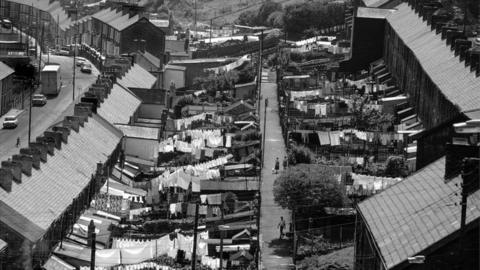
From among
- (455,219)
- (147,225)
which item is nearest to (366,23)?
(147,225)

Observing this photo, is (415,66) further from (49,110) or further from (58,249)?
(58,249)

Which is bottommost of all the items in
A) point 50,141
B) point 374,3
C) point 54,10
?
point 54,10

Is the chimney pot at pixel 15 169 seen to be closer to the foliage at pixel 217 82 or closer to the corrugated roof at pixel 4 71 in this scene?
the corrugated roof at pixel 4 71

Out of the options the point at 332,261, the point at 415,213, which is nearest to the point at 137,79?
the point at 332,261

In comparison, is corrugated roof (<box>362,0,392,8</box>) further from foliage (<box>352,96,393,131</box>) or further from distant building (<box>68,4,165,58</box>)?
foliage (<box>352,96,393,131</box>)

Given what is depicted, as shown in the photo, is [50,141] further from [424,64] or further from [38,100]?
[38,100]

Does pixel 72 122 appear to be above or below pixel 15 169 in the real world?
below

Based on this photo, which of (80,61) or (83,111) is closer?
(83,111)
